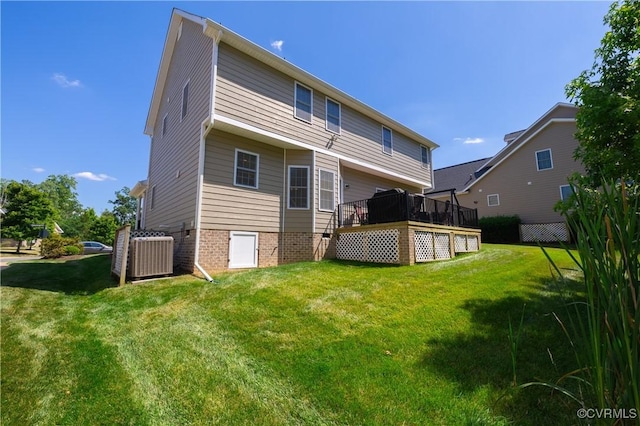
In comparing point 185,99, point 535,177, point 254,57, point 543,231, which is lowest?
point 543,231

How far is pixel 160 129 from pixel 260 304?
1262 centimetres

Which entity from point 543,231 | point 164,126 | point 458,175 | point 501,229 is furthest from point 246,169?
point 458,175

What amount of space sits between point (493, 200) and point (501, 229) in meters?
2.81

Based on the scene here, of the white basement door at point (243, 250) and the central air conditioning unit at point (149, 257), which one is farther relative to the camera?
the white basement door at point (243, 250)

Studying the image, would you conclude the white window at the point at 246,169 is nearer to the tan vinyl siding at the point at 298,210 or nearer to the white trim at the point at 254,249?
the tan vinyl siding at the point at 298,210

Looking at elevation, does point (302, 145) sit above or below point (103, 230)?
above

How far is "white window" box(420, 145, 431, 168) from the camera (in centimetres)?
1626

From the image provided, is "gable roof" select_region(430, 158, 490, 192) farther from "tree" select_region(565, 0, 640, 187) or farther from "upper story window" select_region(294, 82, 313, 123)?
"tree" select_region(565, 0, 640, 187)

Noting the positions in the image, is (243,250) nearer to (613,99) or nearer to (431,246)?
(431,246)

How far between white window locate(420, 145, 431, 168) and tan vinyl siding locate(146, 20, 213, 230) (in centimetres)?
1200

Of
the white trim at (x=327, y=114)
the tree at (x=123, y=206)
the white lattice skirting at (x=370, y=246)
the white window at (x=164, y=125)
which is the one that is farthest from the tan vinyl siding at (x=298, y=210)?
the tree at (x=123, y=206)

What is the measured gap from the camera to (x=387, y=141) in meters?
13.9

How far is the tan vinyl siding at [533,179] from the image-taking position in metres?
17.4

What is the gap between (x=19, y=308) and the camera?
18.3 ft
